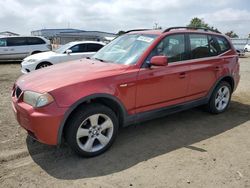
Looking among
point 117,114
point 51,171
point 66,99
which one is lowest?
point 51,171

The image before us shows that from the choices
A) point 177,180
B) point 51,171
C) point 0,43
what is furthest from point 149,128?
point 0,43

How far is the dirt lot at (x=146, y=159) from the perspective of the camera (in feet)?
11.8

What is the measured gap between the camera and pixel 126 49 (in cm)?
497

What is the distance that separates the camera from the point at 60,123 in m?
3.74

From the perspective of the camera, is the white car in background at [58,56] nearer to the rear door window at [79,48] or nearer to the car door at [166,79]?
the rear door window at [79,48]

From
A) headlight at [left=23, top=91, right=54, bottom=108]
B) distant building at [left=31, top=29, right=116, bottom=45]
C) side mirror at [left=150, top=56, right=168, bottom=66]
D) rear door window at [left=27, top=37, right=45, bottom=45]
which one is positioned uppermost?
distant building at [left=31, top=29, right=116, bottom=45]

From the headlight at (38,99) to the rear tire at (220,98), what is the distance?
3538 millimetres

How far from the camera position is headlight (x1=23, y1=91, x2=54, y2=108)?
12.1 feet

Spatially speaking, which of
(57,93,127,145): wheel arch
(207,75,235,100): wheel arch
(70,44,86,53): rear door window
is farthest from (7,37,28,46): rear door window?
(57,93,127,145): wheel arch

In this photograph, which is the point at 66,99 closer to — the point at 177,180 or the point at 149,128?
the point at 177,180

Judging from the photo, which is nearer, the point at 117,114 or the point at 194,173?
the point at 194,173

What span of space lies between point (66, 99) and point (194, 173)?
6.27 ft

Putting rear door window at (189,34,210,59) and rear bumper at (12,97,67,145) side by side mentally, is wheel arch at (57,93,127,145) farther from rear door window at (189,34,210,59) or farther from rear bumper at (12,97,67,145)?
rear door window at (189,34,210,59)

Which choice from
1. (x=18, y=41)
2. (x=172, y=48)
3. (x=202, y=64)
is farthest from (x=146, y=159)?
(x=18, y=41)
